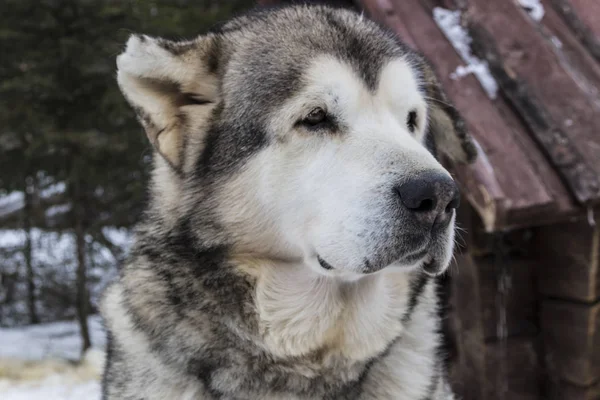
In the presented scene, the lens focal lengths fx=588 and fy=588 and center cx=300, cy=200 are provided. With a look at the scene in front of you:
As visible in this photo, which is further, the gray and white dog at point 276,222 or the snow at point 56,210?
the snow at point 56,210

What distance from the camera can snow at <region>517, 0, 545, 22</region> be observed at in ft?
12.2

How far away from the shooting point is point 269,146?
208 centimetres

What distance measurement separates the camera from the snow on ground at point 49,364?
5.98 m

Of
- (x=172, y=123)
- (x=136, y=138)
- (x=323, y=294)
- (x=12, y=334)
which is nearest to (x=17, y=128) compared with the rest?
(x=136, y=138)

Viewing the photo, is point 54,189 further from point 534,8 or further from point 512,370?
point 534,8

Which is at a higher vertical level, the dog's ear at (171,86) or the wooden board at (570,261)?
the dog's ear at (171,86)

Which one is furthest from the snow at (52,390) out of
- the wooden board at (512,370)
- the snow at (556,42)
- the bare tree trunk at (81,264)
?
the snow at (556,42)

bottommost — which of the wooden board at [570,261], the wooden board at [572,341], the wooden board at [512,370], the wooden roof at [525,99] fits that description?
the wooden board at [512,370]

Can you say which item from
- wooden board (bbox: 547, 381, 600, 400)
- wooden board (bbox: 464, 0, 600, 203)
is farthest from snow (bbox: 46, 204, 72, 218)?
wooden board (bbox: 547, 381, 600, 400)

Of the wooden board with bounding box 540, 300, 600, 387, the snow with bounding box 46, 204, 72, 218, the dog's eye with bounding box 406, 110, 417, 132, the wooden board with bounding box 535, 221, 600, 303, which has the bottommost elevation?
the snow with bounding box 46, 204, 72, 218

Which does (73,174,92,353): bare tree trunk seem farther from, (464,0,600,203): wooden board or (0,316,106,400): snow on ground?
(464,0,600,203): wooden board

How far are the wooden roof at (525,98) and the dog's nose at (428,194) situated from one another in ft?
3.69

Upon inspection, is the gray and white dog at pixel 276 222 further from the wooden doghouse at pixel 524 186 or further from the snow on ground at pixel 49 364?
the snow on ground at pixel 49 364

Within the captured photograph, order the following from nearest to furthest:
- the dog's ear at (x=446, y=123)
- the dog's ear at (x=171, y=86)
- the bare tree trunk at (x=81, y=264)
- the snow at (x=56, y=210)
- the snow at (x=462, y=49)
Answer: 1. the dog's ear at (x=171, y=86)
2. the dog's ear at (x=446, y=123)
3. the snow at (x=462, y=49)
4. the bare tree trunk at (x=81, y=264)
5. the snow at (x=56, y=210)
